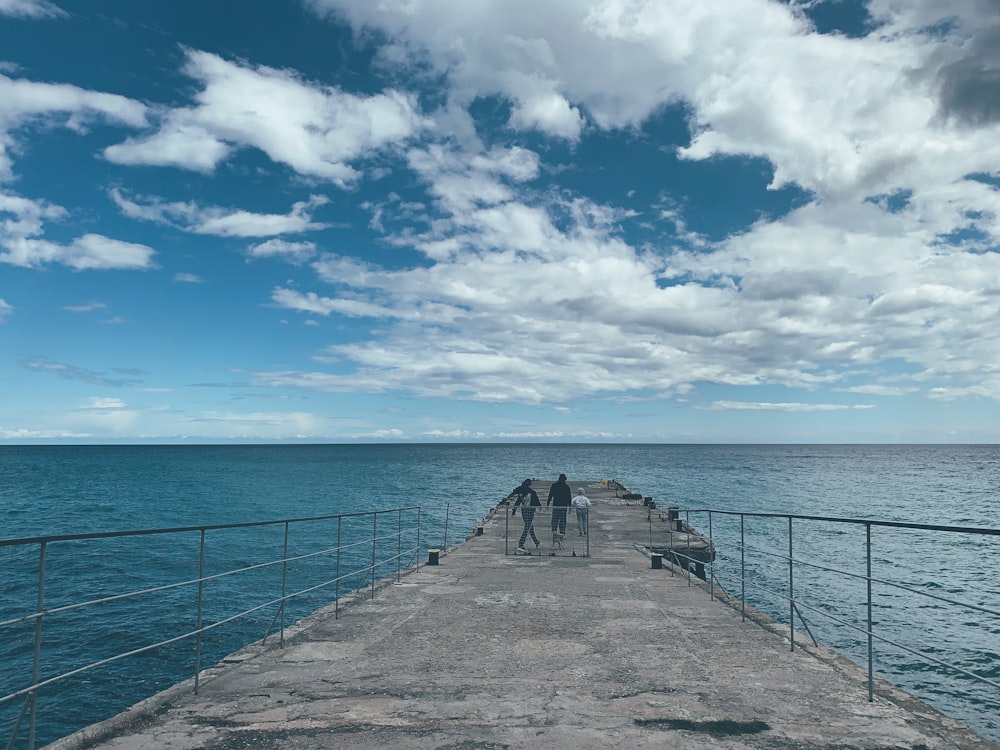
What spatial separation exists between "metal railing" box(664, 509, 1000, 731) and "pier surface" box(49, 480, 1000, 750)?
66cm

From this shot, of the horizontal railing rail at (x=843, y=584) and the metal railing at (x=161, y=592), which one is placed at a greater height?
the horizontal railing rail at (x=843, y=584)

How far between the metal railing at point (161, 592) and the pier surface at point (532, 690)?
2.20 feet

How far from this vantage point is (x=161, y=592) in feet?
72.7

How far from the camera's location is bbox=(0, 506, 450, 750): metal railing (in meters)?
12.1

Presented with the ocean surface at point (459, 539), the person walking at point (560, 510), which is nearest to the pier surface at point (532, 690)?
the ocean surface at point (459, 539)

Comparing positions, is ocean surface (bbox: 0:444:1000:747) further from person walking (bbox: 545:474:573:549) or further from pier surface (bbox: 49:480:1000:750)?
person walking (bbox: 545:474:573:549)

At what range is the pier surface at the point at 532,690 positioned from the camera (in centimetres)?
504

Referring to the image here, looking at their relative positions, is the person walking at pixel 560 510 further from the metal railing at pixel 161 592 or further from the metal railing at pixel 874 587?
the metal railing at pixel 161 592

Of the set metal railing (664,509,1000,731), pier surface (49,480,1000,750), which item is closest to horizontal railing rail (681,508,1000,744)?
metal railing (664,509,1000,731)

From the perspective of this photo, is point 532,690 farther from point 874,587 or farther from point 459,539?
point 459,539

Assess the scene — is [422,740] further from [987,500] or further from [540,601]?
[987,500]

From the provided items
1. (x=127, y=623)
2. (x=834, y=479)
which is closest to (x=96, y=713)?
(x=127, y=623)

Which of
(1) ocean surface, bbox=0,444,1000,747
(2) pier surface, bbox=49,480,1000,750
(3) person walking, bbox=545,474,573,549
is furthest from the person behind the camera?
(3) person walking, bbox=545,474,573,549

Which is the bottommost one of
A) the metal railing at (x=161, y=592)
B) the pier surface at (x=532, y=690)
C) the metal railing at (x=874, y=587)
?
the metal railing at (x=161, y=592)
